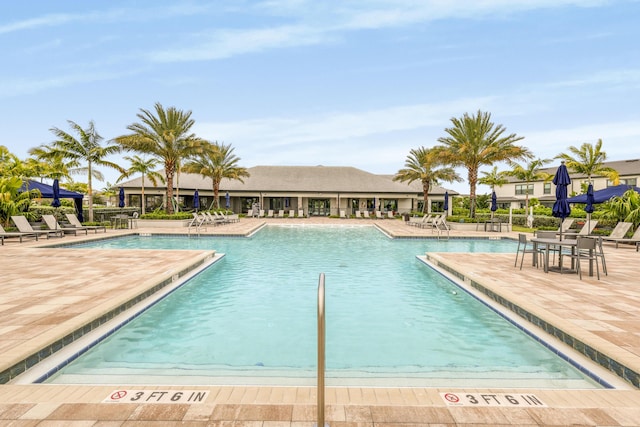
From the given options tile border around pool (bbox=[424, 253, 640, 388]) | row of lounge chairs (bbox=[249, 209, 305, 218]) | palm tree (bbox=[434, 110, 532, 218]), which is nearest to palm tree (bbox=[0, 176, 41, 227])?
tile border around pool (bbox=[424, 253, 640, 388])

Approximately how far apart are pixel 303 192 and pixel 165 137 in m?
19.5

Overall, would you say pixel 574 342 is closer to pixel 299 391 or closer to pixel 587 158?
pixel 299 391

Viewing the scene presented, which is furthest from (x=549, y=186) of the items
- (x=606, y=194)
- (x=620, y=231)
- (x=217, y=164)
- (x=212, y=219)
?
(x=212, y=219)

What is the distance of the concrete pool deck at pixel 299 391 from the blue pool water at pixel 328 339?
0.49m

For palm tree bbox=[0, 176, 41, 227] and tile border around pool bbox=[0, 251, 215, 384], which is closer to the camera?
tile border around pool bbox=[0, 251, 215, 384]

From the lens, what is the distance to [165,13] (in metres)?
16.5

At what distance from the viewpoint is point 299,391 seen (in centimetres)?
319

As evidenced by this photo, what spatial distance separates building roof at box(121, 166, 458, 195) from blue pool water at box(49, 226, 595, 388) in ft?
104

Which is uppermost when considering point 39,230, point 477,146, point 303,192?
point 477,146

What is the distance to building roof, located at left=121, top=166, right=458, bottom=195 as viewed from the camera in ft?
133

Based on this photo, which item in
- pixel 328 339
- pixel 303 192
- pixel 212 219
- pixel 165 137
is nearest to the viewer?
pixel 328 339

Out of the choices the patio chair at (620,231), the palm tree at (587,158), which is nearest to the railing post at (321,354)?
the patio chair at (620,231)

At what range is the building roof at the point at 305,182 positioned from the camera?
133ft

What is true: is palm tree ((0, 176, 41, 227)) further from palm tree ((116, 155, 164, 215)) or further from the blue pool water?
palm tree ((116, 155, 164, 215))
